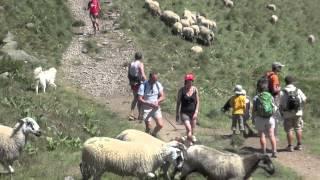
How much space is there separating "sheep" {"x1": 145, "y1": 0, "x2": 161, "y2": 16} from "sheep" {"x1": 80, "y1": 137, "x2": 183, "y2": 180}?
1991cm

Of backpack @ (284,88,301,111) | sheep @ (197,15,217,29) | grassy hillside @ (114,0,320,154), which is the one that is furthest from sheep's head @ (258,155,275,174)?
sheep @ (197,15,217,29)

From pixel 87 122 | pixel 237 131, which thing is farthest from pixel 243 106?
pixel 87 122

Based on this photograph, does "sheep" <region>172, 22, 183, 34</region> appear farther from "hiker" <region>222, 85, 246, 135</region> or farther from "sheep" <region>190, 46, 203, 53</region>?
"hiker" <region>222, 85, 246, 135</region>

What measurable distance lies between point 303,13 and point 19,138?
27098mm

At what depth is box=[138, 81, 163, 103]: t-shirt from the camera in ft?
51.5

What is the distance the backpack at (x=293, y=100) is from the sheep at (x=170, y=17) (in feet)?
48.7

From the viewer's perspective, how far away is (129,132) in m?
13.2

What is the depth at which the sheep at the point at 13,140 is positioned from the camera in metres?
13.4

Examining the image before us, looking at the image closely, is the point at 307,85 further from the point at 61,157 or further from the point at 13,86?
the point at 61,157

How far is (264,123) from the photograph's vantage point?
15242mm

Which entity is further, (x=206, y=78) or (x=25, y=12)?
(x=25, y=12)

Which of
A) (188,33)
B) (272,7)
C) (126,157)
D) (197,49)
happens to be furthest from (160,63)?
(126,157)

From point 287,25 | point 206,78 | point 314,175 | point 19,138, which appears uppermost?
point 287,25

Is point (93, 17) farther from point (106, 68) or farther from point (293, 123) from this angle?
point (293, 123)
